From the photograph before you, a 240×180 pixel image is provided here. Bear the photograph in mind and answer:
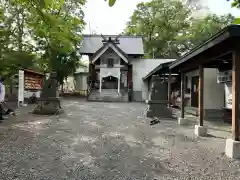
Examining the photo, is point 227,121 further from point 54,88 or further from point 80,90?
point 80,90

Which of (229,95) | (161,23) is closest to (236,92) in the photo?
(229,95)

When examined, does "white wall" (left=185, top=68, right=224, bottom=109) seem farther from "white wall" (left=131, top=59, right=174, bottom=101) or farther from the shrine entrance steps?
"white wall" (left=131, top=59, right=174, bottom=101)

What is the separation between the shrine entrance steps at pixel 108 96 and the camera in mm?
21672

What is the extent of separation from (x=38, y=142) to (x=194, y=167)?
378 centimetres

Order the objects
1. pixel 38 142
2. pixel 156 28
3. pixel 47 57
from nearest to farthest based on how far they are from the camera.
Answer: pixel 38 142 < pixel 47 57 < pixel 156 28

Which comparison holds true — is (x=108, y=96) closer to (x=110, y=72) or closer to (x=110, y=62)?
(x=110, y=72)

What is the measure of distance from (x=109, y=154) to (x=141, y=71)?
66.4ft

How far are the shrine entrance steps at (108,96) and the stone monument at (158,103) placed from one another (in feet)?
34.1

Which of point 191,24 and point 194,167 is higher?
point 191,24

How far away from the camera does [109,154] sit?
5.12 metres

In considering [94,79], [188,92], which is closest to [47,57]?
[94,79]

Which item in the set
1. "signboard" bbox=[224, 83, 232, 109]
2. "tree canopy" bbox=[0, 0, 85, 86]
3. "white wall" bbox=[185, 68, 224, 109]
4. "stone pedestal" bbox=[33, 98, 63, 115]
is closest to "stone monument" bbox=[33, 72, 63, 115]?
"stone pedestal" bbox=[33, 98, 63, 115]

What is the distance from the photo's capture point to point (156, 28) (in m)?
34.2

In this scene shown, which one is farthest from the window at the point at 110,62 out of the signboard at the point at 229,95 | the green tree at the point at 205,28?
the signboard at the point at 229,95
